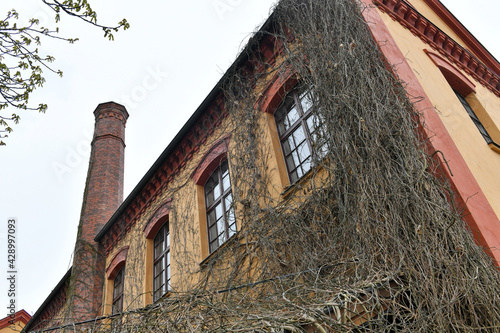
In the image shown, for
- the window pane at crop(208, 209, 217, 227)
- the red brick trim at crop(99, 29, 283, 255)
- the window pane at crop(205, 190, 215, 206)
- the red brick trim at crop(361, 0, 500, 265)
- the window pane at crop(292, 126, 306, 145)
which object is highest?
the red brick trim at crop(99, 29, 283, 255)

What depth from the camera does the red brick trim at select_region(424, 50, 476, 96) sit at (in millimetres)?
8578

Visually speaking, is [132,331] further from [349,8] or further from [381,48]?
[349,8]

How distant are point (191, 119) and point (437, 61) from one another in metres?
5.25

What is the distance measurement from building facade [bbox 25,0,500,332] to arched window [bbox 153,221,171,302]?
6 cm

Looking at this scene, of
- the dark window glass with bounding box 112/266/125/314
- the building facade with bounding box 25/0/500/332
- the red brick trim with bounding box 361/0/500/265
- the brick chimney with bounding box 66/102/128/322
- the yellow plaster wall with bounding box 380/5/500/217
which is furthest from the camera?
the brick chimney with bounding box 66/102/128/322

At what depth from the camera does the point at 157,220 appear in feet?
35.4

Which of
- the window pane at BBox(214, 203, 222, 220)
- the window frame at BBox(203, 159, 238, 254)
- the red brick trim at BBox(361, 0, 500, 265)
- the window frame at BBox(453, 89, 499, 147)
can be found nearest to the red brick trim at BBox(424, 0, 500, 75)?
the window frame at BBox(453, 89, 499, 147)

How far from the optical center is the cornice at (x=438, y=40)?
8.59 m

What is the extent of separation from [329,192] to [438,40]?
16.7ft

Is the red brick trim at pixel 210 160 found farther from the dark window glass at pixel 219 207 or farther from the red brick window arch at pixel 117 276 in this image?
the red brick window arch at pixel 117 276

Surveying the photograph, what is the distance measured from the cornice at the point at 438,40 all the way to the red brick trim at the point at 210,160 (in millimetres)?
3968

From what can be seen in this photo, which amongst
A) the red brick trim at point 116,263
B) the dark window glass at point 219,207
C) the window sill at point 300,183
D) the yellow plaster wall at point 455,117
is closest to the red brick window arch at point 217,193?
the dark window glass at point 219,207

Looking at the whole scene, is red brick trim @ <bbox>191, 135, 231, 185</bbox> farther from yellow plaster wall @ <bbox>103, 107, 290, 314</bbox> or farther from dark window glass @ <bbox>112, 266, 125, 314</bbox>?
dark window glass @ <bbox>112, 266, 125, 314</bbox>

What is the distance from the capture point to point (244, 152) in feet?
27.6
